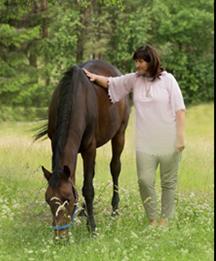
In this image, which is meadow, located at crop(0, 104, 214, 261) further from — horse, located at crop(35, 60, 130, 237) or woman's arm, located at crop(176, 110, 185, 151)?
woman's arm, located at crop(176, 110, 185, 151)

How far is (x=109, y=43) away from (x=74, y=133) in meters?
27.9

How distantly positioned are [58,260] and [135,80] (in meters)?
2.45

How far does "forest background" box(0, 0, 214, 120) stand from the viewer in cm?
2417

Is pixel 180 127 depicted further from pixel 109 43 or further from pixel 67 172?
pixel 109 43

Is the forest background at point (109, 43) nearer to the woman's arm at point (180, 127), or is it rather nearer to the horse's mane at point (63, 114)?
the horse's mane at point (63, 114)

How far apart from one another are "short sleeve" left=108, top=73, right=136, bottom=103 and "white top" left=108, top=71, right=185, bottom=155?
262 millimetres

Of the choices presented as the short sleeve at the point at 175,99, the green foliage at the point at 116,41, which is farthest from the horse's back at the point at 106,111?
the green foliage at the point at 116,41

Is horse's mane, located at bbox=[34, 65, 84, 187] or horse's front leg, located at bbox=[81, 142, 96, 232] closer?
horse's mane, located at bbox=[34, 65, 84, 187]

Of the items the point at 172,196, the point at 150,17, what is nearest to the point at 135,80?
the point at 172,196

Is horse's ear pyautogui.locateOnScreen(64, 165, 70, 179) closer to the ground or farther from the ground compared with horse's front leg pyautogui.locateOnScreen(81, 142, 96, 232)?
farther from the ground

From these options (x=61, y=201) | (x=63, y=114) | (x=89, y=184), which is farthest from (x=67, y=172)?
(x=89, y=184)

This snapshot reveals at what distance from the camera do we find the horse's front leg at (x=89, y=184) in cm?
692

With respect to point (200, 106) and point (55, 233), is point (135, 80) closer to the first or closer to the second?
point (55, 233)

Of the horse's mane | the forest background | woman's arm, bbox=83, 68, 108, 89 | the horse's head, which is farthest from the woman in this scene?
the forest background
